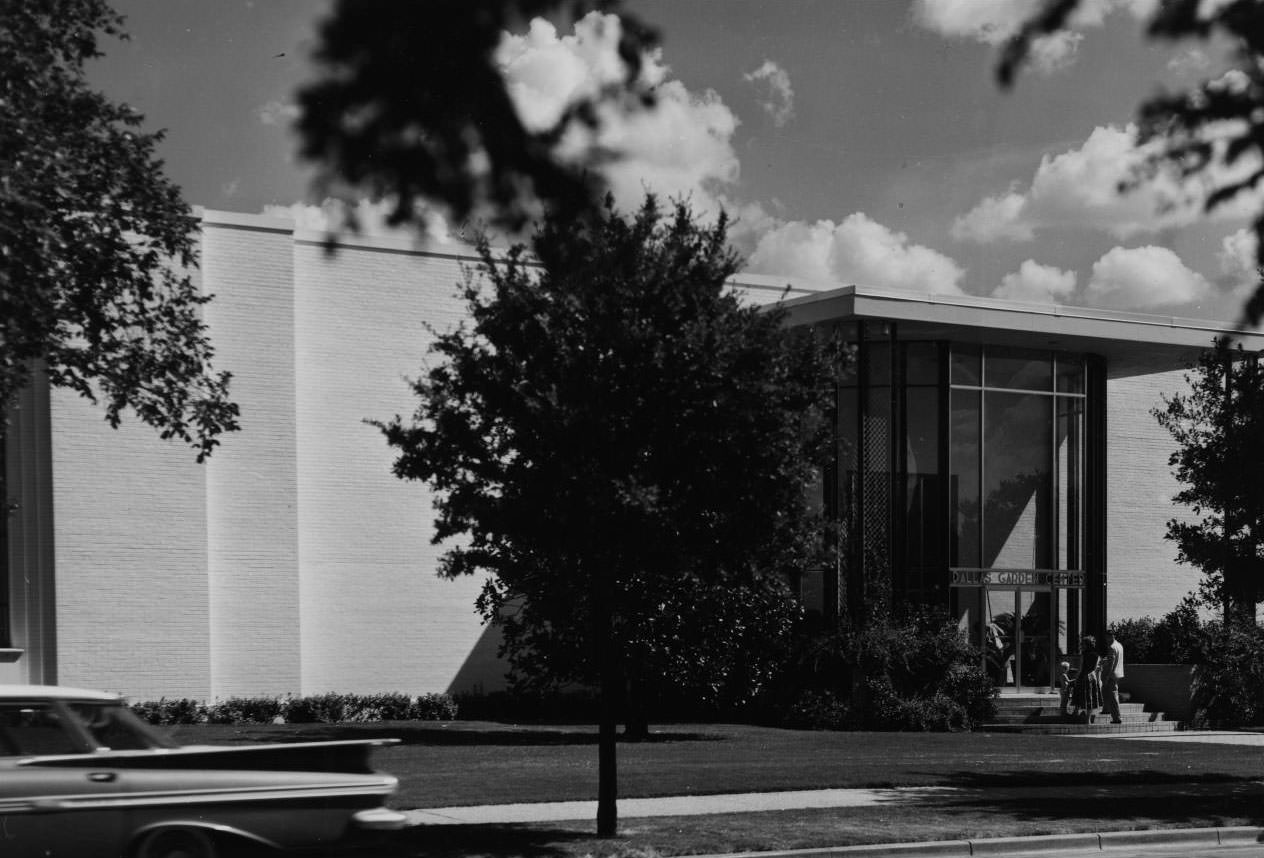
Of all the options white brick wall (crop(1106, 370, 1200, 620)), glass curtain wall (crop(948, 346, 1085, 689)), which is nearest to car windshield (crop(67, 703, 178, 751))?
glass curtain wall (crop(948, 346, 1085, 689))

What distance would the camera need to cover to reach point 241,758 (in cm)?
933

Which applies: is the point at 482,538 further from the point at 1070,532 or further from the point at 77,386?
the point at 1070,532

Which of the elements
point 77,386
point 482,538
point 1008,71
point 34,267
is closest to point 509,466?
point 482,538

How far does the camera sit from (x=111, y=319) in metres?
15.8

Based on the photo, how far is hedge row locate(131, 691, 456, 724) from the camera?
26.4m

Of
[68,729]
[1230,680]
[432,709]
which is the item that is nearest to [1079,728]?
[1230,680]

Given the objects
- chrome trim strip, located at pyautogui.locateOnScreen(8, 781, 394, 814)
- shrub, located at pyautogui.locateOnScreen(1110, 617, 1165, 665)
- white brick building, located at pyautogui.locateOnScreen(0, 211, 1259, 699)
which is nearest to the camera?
chrome trim strip, located at pyautogui.locateOnScreen(8, 781, 394, 814)

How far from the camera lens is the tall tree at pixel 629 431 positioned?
11.8 metres

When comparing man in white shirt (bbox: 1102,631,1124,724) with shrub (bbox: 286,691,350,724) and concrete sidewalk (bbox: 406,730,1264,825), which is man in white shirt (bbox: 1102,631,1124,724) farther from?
shrub (bbox: 286,691,350,724)

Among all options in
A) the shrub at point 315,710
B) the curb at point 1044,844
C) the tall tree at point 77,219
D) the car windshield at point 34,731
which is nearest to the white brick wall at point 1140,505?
the shrub at point 315,710

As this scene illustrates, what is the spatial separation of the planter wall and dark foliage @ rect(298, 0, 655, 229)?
89.3ft

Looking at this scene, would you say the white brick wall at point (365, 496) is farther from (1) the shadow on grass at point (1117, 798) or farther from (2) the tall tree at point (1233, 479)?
(1) the shadow on grass at point (1117, 798)

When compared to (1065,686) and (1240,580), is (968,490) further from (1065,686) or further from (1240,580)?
(1240,580)

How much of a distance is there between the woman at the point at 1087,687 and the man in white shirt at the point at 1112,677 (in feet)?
0.61
